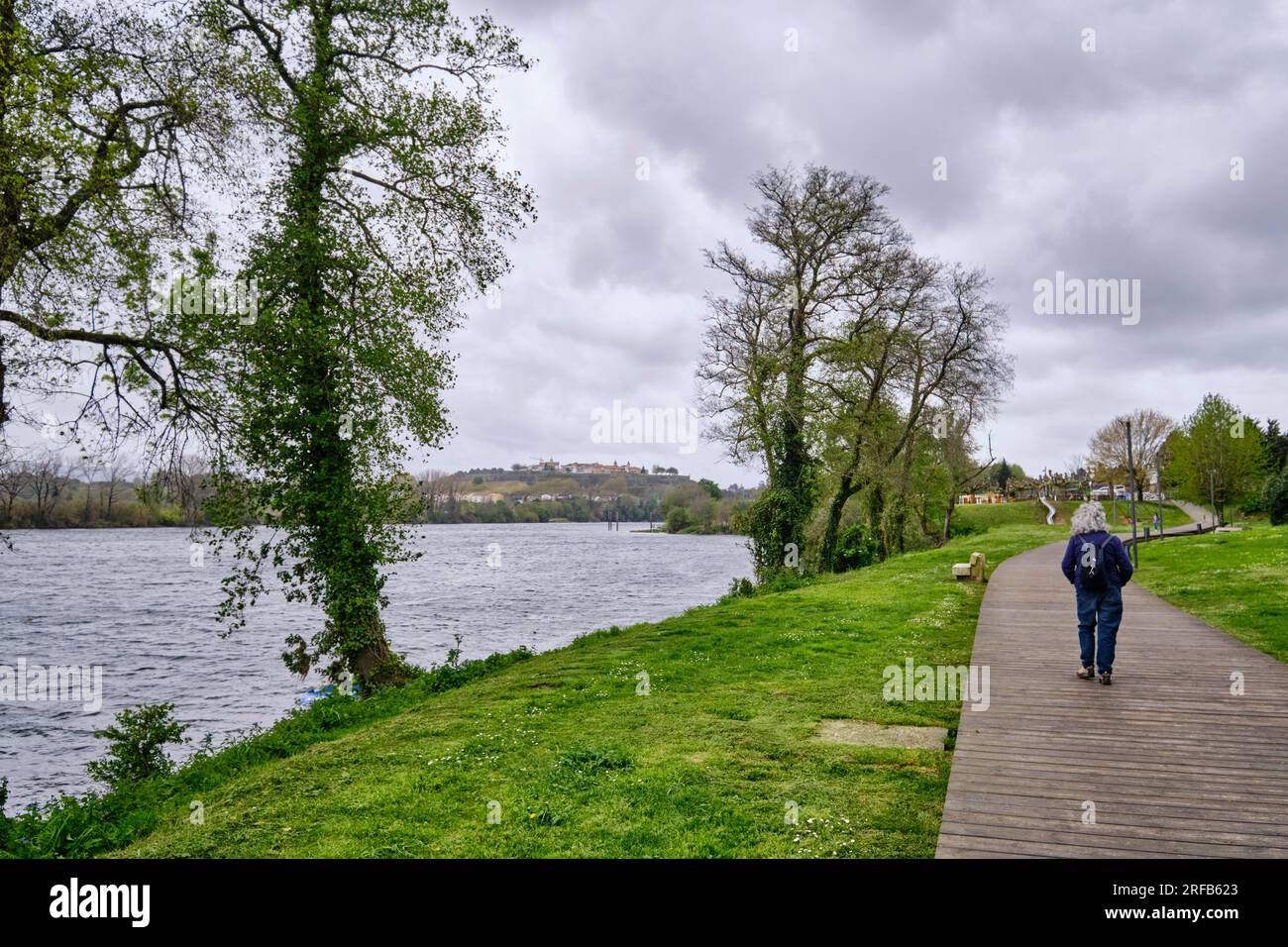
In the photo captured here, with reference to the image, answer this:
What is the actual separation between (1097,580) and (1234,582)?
49.7 ft

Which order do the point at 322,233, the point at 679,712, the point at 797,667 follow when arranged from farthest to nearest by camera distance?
1. the point at 322,233
2. the point at 797,667
3. the point at 679,712

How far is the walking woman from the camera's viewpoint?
10.1 m

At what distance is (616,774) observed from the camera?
7762 mm

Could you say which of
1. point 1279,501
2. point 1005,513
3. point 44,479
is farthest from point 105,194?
point 1005,513

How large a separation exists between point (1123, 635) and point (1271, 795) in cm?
859

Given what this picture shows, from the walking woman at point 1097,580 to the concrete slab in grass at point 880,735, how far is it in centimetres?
294

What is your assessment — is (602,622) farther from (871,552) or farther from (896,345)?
(896,345)

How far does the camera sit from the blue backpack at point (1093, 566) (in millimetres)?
10078

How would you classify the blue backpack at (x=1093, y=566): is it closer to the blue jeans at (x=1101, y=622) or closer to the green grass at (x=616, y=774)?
the blue jeans at (x=1101, y=622)

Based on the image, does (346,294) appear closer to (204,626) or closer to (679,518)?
(204,626)

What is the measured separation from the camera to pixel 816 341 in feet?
109

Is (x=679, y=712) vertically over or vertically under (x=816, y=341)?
under

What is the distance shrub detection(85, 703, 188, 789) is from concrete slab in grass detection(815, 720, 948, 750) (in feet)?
33.3
